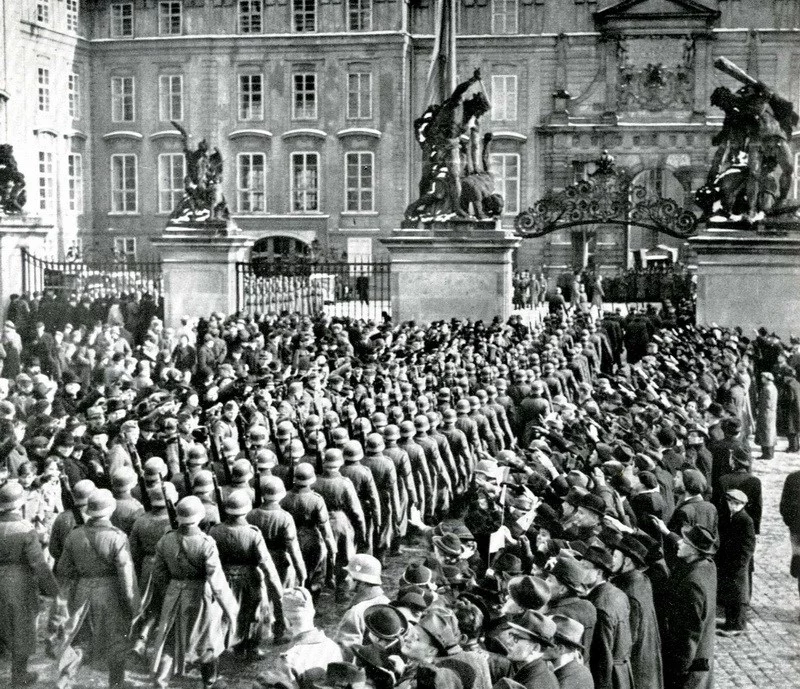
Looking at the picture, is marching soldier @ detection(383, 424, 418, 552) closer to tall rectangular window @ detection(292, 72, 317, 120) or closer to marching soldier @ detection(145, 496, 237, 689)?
marching soldier @ detection(145, 496, 237, 689)

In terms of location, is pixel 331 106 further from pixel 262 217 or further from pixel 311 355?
pixel 311 355

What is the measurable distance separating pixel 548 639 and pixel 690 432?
592 cm

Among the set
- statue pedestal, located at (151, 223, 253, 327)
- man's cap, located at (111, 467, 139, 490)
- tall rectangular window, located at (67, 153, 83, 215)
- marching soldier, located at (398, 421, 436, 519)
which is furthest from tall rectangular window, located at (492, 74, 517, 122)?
man's cap, located at (111, 467, 139, 490)

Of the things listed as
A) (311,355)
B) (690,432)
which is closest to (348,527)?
(690,432)

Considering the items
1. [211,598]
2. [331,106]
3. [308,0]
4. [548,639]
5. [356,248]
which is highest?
[308,0]

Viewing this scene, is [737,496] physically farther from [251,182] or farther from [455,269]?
[251,182]

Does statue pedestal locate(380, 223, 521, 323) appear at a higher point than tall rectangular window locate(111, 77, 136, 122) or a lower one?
lower

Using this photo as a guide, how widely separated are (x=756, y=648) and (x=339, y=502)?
364 cm

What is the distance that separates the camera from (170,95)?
44188mm

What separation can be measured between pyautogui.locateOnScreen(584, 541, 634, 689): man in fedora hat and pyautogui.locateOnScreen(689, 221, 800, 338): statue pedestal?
1526 centimetres

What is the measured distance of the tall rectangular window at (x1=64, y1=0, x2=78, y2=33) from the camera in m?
43.2

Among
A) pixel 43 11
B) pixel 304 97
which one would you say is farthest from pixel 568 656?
pixel 43 11

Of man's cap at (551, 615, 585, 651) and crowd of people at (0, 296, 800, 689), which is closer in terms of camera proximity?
man's cap at (551, 615, 585, 651)

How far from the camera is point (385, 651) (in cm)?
478
